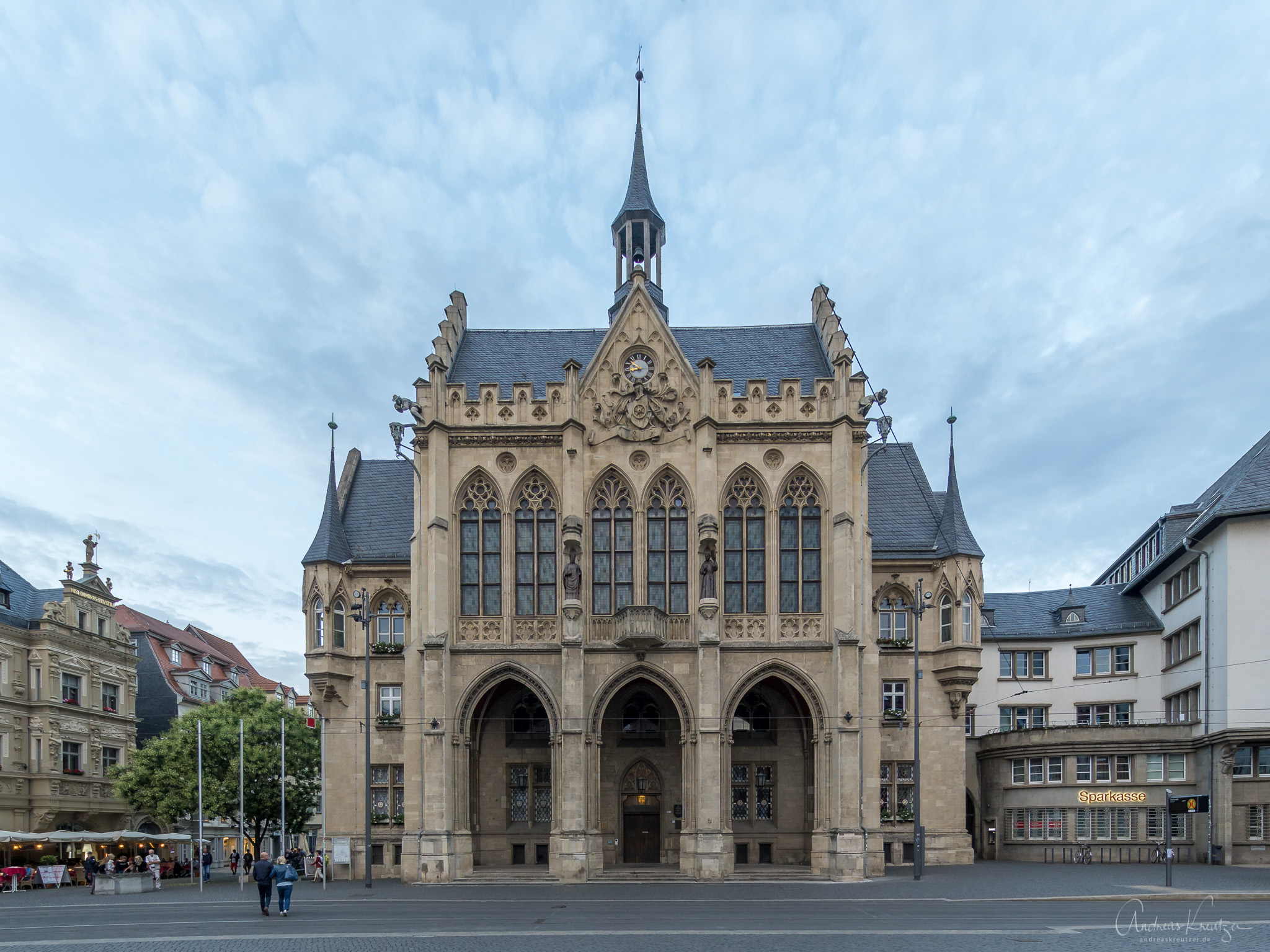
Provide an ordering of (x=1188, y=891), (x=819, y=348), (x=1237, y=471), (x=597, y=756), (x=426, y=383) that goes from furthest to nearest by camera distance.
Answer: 1. (x=1237, y=471)
2. (x=819, y=348)
3. (x=426, y=383)
4. (x=597, y=756)
5. (x=1188, y=891)

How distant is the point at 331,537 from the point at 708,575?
16587 millimetres

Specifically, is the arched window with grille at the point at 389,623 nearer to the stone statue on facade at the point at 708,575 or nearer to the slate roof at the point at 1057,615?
the stone statue on facade at the point at 708,575

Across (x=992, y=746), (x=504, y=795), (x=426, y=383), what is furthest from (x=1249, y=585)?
(x=426, y=383)

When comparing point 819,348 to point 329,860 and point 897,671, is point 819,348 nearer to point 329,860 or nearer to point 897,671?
point 897,671

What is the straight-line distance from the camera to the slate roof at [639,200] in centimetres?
5150

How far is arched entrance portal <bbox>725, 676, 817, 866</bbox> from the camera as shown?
4438 cm

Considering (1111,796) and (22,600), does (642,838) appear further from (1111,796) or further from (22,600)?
(22,600)

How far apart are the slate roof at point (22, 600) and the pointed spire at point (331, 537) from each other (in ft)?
67.8

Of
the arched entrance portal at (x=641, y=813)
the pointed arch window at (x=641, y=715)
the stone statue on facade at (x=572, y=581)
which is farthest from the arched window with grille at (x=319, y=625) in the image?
the arched entrance portal at (x=641, y=813)

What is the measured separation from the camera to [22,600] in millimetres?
59062

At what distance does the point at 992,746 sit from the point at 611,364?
87.1 ft

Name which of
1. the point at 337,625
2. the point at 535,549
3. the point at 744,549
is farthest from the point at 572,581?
the point at 337,625

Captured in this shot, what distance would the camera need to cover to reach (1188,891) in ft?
100
